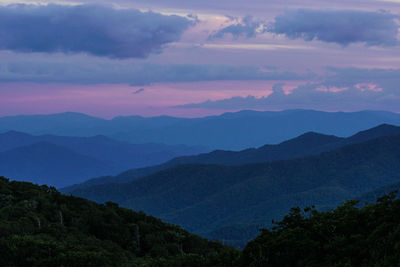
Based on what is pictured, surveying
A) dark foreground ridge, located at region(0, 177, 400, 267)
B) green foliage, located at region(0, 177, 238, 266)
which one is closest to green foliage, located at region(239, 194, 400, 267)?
dark foreground ridge, located at region(0, 177, 400, 267)

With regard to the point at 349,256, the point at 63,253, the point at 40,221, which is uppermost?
the point at 40,221

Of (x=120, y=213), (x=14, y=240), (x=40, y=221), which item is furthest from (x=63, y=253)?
(x=120, y=213)

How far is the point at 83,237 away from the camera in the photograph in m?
49.2

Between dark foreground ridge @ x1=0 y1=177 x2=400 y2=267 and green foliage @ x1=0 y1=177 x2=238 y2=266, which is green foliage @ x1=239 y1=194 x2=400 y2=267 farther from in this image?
green foliage @ x1=0 y1=177 x2=238 y2=266

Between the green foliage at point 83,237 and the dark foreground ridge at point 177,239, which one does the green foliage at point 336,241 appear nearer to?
the dark foreground ridge at point 177,239

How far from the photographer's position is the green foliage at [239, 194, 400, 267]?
27.4 metres

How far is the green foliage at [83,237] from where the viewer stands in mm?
36844

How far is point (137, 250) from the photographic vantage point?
177 ft

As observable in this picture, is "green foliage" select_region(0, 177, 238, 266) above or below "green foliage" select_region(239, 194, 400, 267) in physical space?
above

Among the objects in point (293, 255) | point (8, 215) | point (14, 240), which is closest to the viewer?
point (293, 255)

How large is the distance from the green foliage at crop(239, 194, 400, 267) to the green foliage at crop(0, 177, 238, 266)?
3.73m

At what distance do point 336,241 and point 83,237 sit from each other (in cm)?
2900

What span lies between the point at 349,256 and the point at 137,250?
31213 millimetres

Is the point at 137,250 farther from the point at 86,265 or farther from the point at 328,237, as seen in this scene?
the point at 328,237
